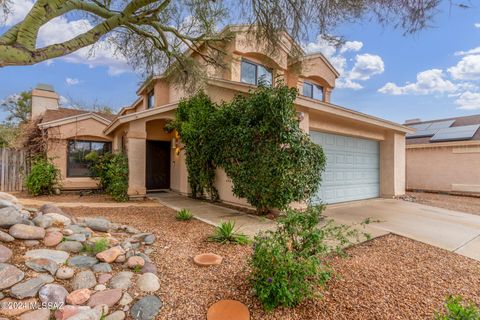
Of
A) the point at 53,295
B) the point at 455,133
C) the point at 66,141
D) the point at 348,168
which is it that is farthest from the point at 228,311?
the point at 455,133

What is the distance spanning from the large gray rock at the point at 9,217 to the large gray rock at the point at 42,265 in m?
0.99

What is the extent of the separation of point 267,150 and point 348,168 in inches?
194

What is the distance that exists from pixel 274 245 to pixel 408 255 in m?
3.12

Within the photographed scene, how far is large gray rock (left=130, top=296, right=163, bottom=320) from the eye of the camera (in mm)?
2635

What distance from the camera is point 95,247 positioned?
11.8 ft

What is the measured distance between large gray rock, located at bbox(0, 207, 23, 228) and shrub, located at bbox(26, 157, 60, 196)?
768 cm

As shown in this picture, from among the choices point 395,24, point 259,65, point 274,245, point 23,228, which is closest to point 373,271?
point 274,245

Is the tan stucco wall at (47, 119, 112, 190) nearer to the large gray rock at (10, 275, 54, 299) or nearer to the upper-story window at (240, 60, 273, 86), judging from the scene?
the upper-story window at (240, 60, 273, 86)

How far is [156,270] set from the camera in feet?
11.4

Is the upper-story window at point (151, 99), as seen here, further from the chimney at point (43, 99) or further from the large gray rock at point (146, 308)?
the large gray rock at point (146, 308)

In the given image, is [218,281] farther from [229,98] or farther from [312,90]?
[312,90]

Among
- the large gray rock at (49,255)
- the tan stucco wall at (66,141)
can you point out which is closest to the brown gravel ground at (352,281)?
the large gray rock at (49,255)

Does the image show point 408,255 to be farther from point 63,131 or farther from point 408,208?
point 63,131

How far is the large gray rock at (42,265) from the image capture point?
9.91ft
